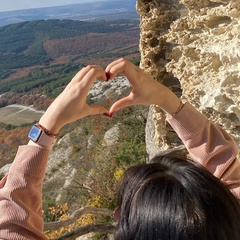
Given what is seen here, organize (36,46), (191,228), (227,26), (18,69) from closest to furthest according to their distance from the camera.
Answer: (191,228)
(227,26)
(18,69)
(36,46)

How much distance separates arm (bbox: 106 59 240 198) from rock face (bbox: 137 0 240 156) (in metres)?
1.02

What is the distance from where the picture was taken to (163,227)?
1003mm

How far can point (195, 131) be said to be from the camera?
1543mm

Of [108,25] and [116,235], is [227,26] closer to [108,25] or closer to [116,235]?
[116,235]

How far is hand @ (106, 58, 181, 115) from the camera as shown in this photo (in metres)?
1.46

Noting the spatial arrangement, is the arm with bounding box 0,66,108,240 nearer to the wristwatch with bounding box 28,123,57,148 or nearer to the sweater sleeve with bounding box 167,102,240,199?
the wristwatch with bounding box 28,123,57,148

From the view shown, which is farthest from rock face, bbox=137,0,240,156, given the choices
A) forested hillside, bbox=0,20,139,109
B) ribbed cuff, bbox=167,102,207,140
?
forested hillside, bbox=0,20,139,109

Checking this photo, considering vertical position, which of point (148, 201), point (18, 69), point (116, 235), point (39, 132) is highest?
point (39, 132)

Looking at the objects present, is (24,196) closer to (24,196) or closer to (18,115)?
(24,196)

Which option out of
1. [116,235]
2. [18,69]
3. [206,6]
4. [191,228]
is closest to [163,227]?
[191,228]

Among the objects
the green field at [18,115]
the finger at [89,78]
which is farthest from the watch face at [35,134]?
the green field at [18,115]

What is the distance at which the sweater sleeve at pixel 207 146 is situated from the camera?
5.04 feet

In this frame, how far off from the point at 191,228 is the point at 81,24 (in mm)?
A: 115534

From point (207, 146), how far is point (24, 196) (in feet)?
2.44
